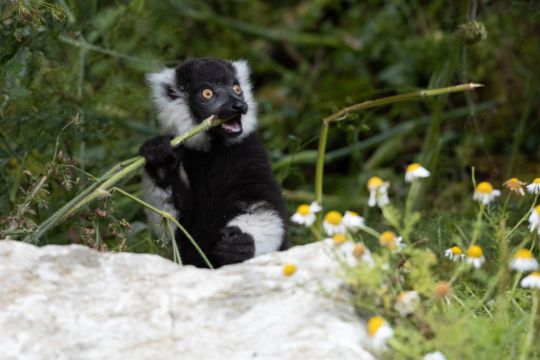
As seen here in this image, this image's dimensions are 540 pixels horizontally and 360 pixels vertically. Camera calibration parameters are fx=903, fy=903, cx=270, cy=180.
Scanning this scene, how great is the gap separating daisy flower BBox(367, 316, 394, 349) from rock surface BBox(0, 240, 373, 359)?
10cm

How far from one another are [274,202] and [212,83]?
0.99m

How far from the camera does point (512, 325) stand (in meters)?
4.16

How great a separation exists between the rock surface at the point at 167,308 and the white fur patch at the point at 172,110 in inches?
73.0

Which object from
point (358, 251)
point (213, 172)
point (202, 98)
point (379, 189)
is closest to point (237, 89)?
point (202, 98)

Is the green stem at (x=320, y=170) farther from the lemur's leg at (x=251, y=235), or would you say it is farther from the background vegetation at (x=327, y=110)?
the background vegetation at (x=327, y=110)

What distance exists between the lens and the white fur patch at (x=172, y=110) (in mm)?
6125

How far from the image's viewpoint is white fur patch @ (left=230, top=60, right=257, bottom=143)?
6129mm

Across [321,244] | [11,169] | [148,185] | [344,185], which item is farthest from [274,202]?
[344,185]

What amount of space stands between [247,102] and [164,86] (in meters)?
0.61

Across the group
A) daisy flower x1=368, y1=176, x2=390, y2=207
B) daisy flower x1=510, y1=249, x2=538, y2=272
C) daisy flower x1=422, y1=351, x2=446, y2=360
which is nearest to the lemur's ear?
daisy flower x1=368, y1=176, x2=390, y2=207

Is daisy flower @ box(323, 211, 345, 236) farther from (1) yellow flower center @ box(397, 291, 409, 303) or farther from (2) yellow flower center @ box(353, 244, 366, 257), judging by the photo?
(1) yellow flower center @ box(397, 291, 409, 303)

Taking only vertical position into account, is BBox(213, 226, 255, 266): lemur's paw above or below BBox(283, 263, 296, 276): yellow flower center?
below

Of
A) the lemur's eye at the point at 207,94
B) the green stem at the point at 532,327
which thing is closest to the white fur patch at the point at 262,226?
the lemur's eye at the point at 207,94

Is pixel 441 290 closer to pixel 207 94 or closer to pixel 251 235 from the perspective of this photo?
pixel 251 235
